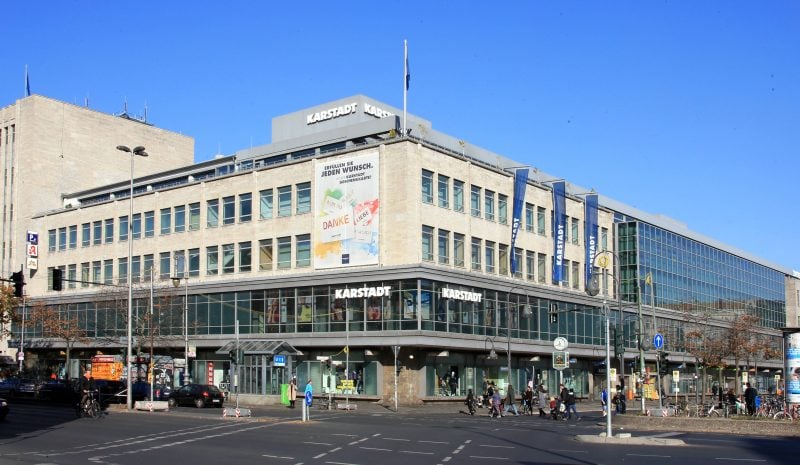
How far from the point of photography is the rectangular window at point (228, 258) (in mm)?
68688

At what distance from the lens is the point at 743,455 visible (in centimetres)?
2608

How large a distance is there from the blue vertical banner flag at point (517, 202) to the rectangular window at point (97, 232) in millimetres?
37666

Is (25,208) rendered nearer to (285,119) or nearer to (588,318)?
(285,119)

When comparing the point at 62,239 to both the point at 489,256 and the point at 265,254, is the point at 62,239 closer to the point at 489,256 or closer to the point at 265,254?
the point at 265,254

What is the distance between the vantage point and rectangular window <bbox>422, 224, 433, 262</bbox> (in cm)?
5988

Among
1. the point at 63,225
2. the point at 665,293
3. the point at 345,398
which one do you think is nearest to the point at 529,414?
the point at 345,398

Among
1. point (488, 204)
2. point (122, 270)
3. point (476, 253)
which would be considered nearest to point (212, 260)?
point (122, 270)

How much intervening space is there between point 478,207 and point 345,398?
17003 millimetres

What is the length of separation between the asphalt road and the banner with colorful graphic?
18864mm

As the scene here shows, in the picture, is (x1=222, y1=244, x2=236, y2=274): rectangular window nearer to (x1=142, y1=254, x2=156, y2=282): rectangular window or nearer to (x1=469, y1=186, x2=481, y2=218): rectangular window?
(x1=142, y1=254, x2=156, y2=282): rectangular window

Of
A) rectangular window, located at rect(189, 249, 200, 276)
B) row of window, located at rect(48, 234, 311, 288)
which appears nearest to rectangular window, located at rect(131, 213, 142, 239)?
row of window, located at rect(48, 234, 311, 288)

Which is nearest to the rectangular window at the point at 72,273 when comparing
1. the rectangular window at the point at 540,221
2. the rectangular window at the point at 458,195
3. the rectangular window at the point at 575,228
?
the rectangular window at the point at 458,195

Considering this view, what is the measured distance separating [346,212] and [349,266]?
376 centimetres

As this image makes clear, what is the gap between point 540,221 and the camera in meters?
72.6
